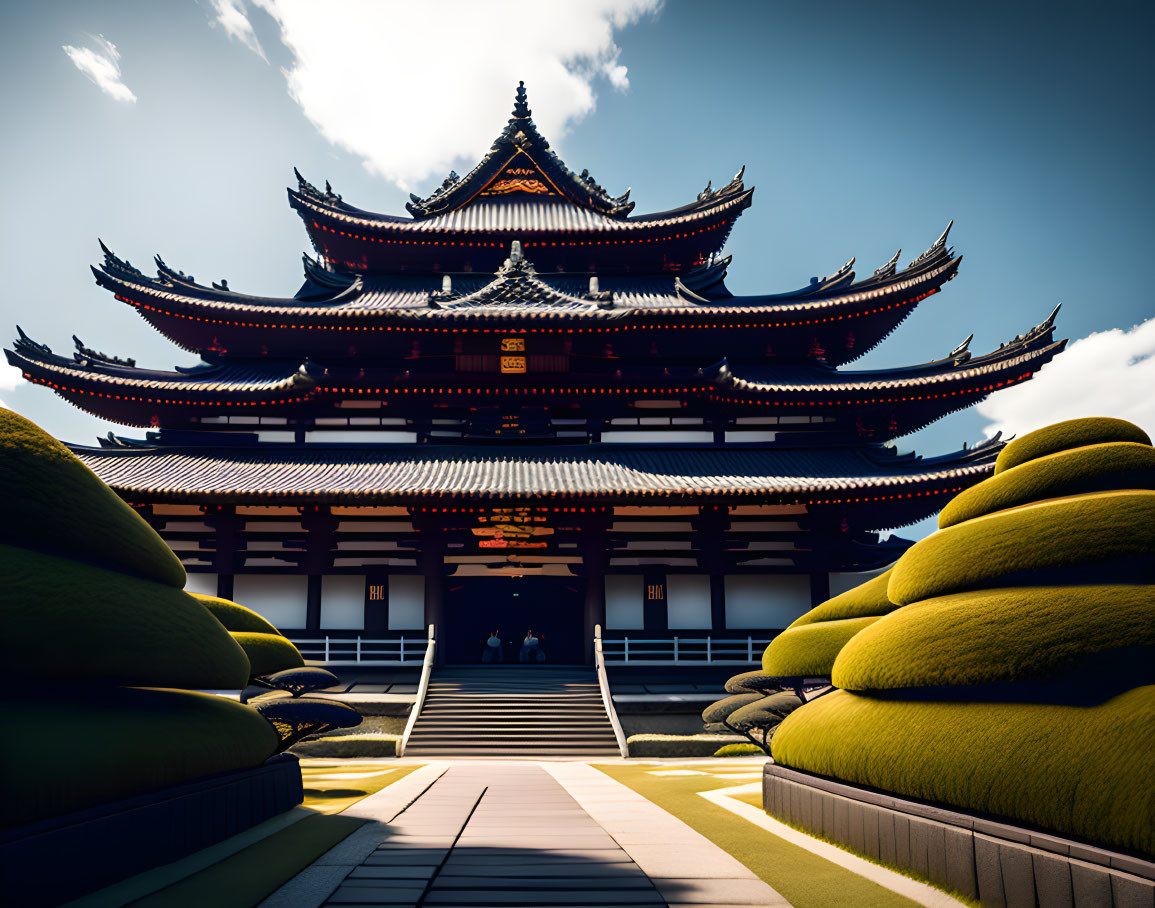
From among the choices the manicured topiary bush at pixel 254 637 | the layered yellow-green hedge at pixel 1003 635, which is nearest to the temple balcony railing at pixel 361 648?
the manicured topiary bush at pixel 254 637

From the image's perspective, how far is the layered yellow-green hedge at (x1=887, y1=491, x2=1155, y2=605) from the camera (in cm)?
438

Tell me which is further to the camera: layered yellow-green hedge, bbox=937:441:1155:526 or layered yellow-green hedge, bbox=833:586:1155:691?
layered yellow-green hedge, bbox=937:441:1155:526

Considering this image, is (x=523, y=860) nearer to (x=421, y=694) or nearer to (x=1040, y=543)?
(x=1040, y=543)

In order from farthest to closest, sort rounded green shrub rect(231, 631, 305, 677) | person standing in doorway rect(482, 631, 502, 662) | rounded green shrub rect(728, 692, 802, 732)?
person standing in doorway rect(482, 631, 502, 662), rounded green shrub rect(231, 631, 305, 677), rounded green shrub rect(728, 692, 802, 732)

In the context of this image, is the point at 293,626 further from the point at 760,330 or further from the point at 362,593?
the point at 760,330

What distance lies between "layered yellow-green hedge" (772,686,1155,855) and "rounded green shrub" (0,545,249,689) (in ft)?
17.8

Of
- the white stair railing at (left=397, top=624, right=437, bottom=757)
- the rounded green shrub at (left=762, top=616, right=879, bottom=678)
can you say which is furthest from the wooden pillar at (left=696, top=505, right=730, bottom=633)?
the rounded green shrub at (left=762, top=616, right=879, bottom=678)

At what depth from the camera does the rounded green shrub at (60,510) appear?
14.3 ft

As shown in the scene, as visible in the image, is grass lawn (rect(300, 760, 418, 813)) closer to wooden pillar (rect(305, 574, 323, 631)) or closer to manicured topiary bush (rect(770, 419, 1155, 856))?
wooden pillar (rect(305, 574, 323, 631))

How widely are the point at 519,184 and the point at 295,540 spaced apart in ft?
52.8

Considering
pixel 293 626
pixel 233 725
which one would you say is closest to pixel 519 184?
pixel 293 626

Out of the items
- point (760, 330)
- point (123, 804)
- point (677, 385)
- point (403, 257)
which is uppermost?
point (403, 257)

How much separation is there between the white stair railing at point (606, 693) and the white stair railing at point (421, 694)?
3.92 meters

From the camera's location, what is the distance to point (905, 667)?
499 cm
